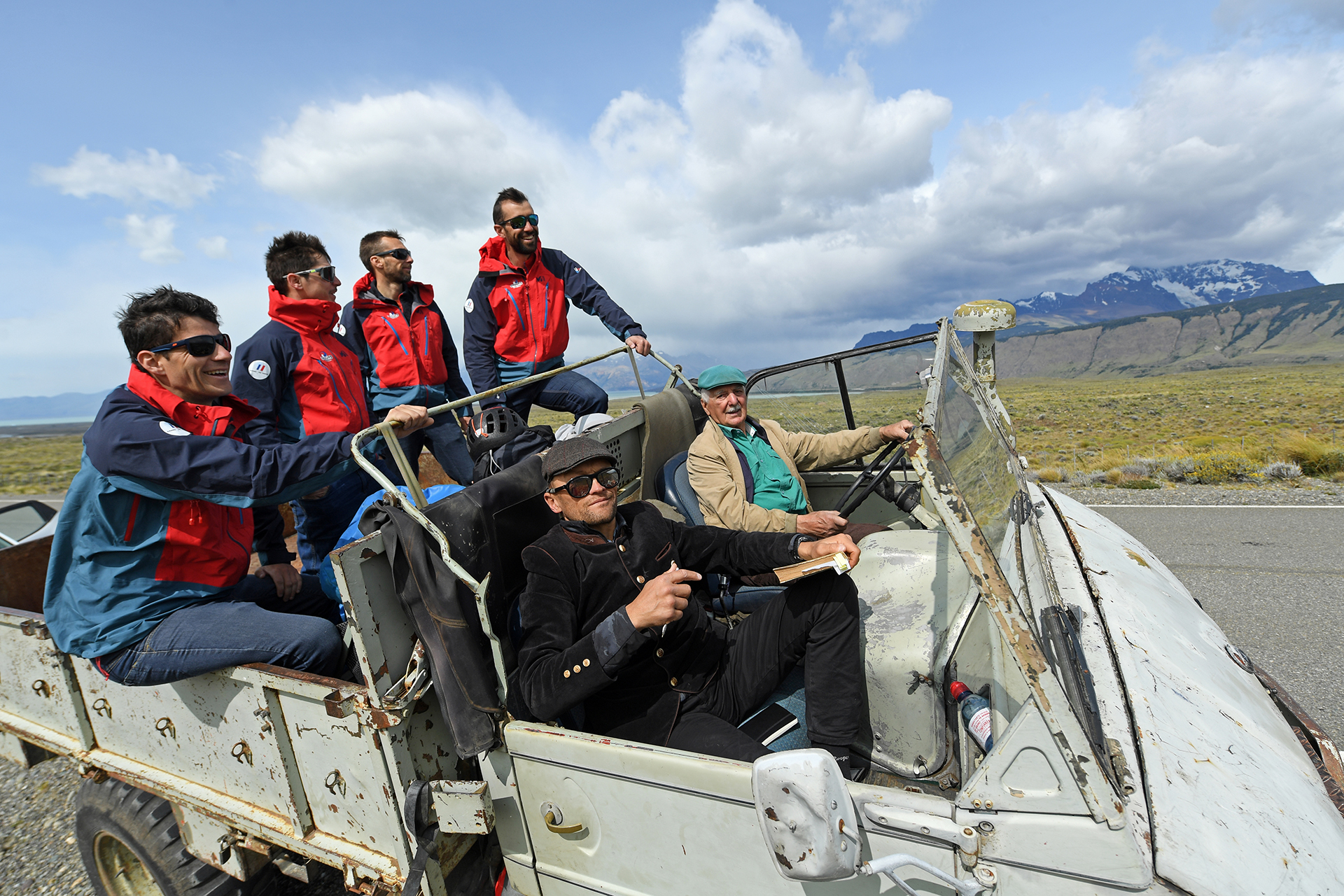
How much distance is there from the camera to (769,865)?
1546mm

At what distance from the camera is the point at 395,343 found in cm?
400

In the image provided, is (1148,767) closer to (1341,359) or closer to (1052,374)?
(1341,359)

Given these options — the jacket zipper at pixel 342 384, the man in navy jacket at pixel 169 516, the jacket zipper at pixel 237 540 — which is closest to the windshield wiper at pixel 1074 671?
the man in navy jacket at pixel 169 516

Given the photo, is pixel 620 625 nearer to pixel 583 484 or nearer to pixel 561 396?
pixel 583 484

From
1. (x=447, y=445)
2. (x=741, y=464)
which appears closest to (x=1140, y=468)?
(x=741, y=464)

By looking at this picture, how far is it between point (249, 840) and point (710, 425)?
8.53 ft

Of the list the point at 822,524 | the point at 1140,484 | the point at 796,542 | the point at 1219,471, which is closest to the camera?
the point at 796,542

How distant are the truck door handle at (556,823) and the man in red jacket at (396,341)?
94.0 inches

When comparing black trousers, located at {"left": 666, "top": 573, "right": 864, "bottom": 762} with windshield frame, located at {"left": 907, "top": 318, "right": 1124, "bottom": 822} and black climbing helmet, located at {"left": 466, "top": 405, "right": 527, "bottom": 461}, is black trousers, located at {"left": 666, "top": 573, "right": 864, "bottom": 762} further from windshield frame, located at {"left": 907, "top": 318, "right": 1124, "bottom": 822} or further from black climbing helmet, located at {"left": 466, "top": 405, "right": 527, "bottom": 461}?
black climbing helmet, located at {"left": 466, "top": 405, "right": 527, "bottom": 461}

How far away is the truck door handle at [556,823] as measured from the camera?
6.09ft

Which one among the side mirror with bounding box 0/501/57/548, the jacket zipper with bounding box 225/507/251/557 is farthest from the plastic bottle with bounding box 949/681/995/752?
the side mirror with bounding box 0/501/57/548

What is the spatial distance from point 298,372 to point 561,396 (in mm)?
1521

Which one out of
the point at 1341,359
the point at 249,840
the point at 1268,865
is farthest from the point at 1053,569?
the point at 1341,359

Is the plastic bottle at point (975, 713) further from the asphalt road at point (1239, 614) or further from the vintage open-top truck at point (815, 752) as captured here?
the asphalt road at point (1239, 614)
